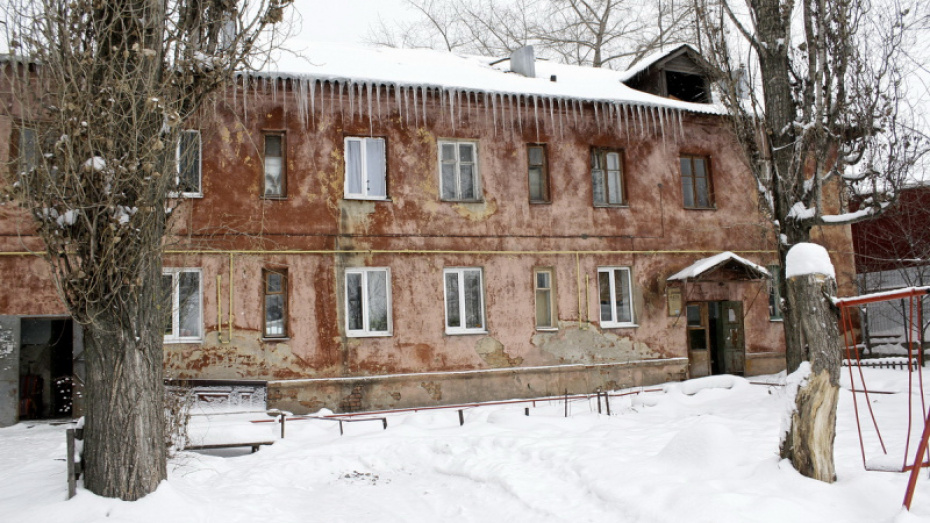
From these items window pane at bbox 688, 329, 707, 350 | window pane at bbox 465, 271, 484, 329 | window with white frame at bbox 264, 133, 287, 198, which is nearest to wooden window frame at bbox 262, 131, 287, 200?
window with white frame at bbox 264, 133, 287, 198

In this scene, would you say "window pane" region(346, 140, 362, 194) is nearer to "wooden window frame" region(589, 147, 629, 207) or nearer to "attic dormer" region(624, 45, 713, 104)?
"wooden window frame" region(589, 147, 629, 207)

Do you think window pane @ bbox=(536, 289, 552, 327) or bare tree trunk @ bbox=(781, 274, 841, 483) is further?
window pane @ bbox=(536, 289, 552, 327)

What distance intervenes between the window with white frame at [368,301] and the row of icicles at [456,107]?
2763 mm

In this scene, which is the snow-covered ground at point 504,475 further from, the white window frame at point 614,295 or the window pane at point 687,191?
the window pane at point 687,191

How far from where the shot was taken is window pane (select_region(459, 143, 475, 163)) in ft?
47.2

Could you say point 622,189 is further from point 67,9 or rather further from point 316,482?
point 67,9

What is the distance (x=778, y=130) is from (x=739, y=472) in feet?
10.6

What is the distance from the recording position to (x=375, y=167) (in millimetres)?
13773

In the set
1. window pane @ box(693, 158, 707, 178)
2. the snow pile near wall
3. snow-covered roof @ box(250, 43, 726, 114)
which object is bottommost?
the snow pile near wall

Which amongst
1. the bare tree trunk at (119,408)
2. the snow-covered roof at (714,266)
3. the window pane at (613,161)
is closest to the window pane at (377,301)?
the window pane at (613,161)

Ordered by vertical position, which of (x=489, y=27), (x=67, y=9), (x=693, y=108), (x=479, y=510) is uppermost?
(x=489, y=27)

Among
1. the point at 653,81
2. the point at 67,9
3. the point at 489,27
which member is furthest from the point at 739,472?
the point at 489,27

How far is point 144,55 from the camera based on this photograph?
5.96 m

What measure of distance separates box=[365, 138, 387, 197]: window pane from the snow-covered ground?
4.66 metres
